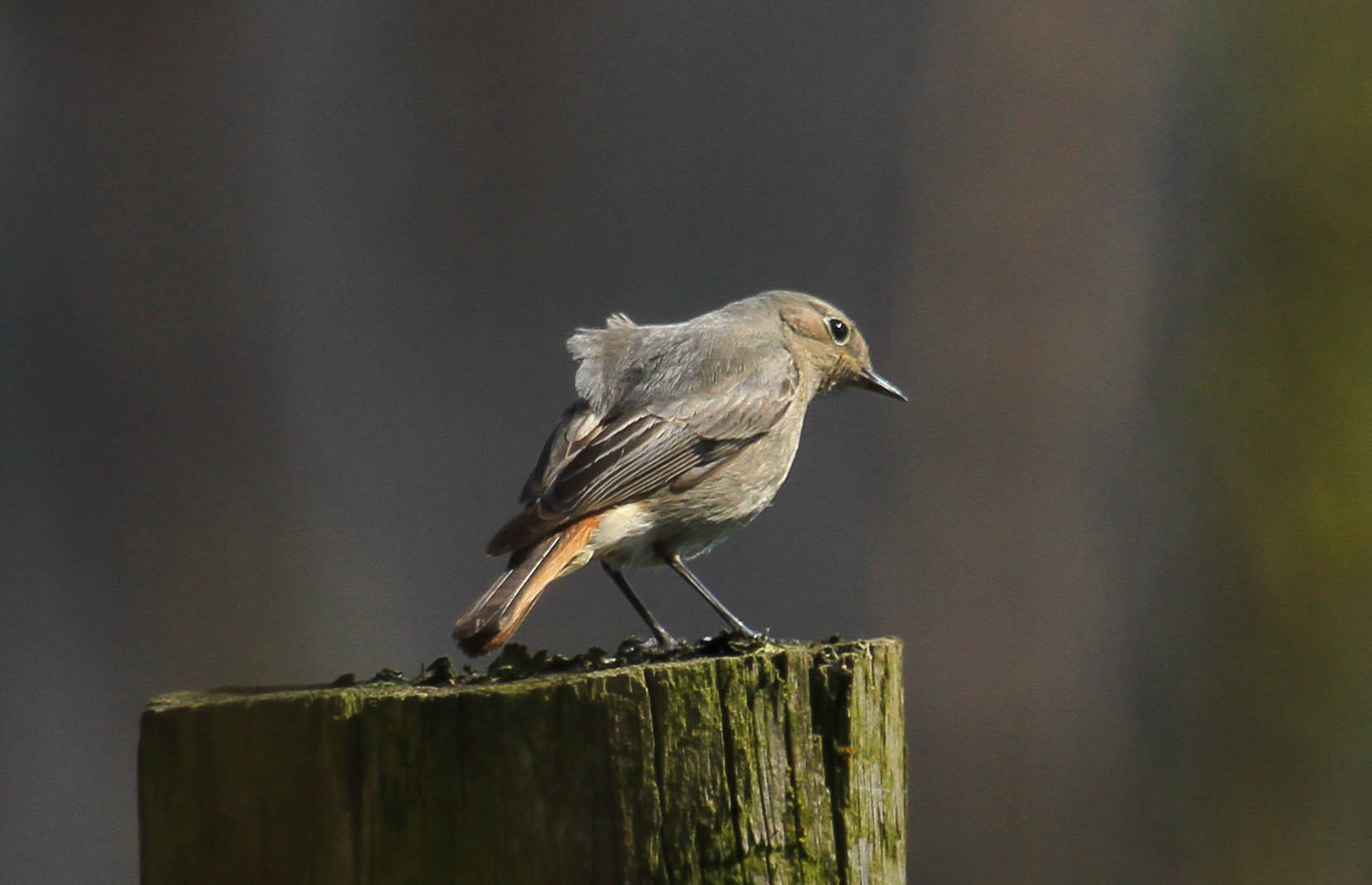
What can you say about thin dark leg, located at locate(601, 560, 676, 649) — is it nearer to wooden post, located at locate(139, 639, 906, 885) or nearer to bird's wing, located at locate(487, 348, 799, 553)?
bird's wing, located at locate(487, 348, 799, 553)

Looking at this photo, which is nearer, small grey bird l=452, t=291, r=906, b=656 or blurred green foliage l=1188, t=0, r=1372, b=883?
small grey bird l=452, t=291, r=906, b=656

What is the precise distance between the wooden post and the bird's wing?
55.9 inches

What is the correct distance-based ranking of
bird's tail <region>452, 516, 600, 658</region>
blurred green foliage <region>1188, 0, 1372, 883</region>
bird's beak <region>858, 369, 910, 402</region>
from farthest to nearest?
blurred green foliage <region>1188, 0, 1372, 883</region>
bird's beak <region>858, 369, 910, 402</region>
bird's tail <region>452, 516, 600, 658</region>

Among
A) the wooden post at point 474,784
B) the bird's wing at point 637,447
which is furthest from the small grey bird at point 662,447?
the wooden post at point 474,784

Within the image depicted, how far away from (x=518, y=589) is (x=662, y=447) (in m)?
1.20

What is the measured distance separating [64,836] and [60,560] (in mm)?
1632

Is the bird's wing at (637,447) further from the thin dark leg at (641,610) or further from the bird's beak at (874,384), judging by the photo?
the bird's beak at (874,384)

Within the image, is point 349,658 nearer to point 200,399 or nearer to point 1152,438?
point 200,399

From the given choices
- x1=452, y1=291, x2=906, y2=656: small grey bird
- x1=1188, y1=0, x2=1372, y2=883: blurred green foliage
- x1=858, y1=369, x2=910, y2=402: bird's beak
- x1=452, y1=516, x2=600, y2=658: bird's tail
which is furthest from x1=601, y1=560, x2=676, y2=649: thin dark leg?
x1=1188, y1=0, x2=1372, y2=883: blurred green foliage

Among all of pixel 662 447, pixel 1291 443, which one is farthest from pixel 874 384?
pixel 1291 443

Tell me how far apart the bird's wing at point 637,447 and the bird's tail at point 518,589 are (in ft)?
0.13

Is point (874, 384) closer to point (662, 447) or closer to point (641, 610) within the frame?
point (662, 447)

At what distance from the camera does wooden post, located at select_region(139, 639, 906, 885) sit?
239cm

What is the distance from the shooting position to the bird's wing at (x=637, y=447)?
4152 mm
